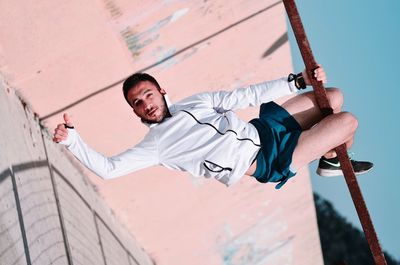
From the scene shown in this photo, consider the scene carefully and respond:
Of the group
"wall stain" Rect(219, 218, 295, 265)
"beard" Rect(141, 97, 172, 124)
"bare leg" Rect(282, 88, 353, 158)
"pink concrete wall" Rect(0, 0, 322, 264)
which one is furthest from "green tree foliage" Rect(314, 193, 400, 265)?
"beard" Rect(141, 97, 172, 124)

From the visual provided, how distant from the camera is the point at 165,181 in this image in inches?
178

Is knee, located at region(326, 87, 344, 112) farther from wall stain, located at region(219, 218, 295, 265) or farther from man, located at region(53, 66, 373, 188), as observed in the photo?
wall stain, located at region(219, 218, 295, 265)

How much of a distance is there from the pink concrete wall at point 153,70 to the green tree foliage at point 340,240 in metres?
2.68

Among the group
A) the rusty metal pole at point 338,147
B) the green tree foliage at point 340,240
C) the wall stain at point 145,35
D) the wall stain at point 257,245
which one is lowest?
the green tree foliage at point 340,240

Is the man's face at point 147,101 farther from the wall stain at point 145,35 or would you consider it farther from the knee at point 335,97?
the wall stain at point 145,35

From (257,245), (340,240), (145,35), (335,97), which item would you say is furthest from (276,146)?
(340,240)

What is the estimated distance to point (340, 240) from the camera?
7.91 m

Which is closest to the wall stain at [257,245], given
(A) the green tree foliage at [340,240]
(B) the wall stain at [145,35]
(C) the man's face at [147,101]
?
(A) the green tree foliage at [340,240]

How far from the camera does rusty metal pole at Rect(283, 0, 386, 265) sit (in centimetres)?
246

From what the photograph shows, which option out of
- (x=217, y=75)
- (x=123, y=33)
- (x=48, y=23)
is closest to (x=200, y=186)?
(x=217, y=75)

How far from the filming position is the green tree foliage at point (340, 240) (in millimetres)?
7805

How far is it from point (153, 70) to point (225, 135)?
142 cm

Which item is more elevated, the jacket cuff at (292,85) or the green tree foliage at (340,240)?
the jacket cuff at (292,85)

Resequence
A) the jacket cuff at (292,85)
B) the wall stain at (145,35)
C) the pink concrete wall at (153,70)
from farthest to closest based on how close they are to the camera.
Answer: the wall stain at (145,35)
the pink concrete wall at (153,70)
the jacket cuff at (292,85)
